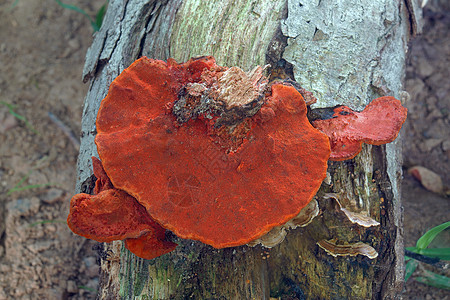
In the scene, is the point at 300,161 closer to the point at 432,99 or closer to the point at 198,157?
the point at 198,157

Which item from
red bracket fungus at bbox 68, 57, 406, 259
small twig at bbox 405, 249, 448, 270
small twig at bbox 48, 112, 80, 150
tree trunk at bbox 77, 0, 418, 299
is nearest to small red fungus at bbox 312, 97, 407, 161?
red bracket fungus at bbox 68, 57, 406, 259

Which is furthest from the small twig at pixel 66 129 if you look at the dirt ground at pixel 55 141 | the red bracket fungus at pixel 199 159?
the red bracket fungus at pixel 199 159

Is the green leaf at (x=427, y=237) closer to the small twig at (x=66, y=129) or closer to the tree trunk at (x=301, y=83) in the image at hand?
the tree trunk at (x=301, y=83)

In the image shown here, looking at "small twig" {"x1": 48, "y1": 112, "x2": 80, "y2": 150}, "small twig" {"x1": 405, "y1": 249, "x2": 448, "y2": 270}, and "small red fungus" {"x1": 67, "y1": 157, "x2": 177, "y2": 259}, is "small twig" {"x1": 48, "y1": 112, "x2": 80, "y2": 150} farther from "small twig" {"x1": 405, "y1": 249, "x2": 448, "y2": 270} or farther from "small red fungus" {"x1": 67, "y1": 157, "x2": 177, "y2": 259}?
"small twig" {"x1": 405, "y1": 249, "x2": 448, "y2": 270}

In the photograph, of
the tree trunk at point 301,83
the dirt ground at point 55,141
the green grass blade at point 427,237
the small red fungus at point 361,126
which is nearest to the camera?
the small red fungus at point 361,126

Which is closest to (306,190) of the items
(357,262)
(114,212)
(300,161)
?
(300,161)

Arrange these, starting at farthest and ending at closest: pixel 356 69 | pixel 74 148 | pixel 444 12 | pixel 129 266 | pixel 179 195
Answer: pixel 444 12, pixel 74 148, pixel 356 69, pixel 129 266, pixel 179 195

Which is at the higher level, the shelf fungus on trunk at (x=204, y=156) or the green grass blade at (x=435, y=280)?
the shelf fungus on trunk at (x=204, y=156)
